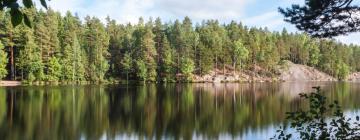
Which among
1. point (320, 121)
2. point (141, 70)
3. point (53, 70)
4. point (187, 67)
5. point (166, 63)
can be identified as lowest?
point (320, 121)

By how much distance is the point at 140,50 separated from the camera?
97188 millimetres

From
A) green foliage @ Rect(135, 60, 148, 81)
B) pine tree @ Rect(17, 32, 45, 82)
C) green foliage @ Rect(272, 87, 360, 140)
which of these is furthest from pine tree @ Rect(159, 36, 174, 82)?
green foliage @ Rect(272, 87, 360, 140)

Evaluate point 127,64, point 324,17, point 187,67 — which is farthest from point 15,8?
point 187,67

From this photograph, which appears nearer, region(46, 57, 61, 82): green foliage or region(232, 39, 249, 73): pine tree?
region(46, 57, 61, 82): green foliage

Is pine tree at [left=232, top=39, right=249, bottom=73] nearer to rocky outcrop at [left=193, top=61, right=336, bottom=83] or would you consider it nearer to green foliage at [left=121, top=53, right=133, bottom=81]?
rocky outcrop at [left=193, top=61, right=336, bottom=83]

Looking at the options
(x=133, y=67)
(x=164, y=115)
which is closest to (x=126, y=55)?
(x=133, y=67)

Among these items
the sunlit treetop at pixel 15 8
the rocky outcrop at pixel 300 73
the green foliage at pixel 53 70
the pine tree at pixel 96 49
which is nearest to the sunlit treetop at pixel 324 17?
the sunlit treetop at pixel 15 8

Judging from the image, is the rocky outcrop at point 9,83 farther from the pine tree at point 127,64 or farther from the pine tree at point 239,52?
the pine tree at point 239,52

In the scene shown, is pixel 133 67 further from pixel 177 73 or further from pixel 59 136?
pixel 59 136

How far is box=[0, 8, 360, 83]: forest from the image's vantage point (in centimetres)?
7456

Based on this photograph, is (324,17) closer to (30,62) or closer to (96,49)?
(30,62)

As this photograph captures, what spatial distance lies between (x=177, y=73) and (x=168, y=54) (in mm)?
5905

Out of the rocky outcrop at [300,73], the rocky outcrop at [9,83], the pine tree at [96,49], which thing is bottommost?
the rocky outcrop at [9,83]

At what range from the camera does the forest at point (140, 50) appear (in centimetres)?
7456
